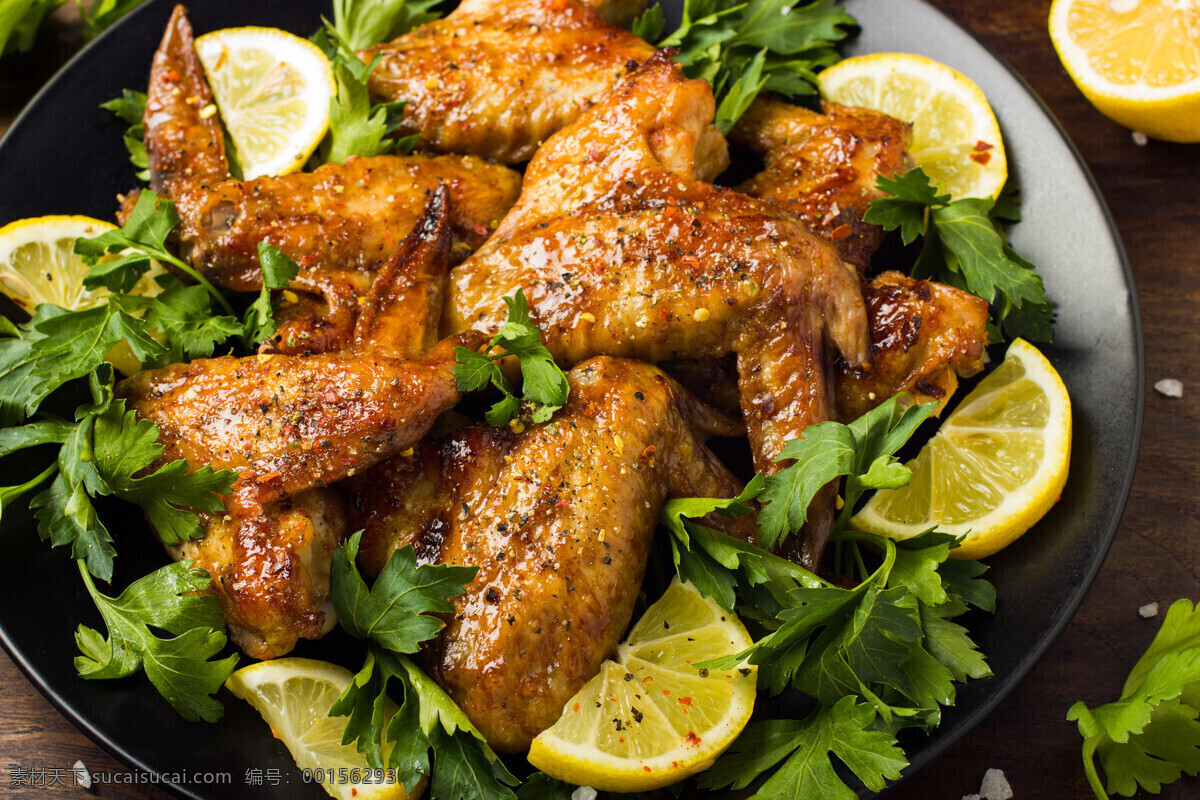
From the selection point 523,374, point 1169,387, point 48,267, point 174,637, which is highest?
point 48,267

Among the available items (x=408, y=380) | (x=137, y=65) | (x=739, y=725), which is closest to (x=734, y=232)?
(x=408, y=380)

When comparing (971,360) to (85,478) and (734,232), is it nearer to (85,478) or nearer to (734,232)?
(734,232)

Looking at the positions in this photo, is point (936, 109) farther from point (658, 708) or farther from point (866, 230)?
point (658, 708)

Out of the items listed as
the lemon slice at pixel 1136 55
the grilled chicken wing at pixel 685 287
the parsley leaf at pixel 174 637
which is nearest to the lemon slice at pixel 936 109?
the lemon slice at pixel 1136 55

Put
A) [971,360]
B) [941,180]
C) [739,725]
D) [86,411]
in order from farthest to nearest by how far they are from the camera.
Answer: [941,180] → [971,360] → [86,411] → [739,725]

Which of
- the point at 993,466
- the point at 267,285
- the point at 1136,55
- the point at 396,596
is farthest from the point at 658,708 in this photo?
the point at 1136,55

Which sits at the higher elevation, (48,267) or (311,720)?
(48,267)

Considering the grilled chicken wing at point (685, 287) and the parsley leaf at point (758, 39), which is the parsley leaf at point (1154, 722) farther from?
the parsley leaf at point (758, 39)
